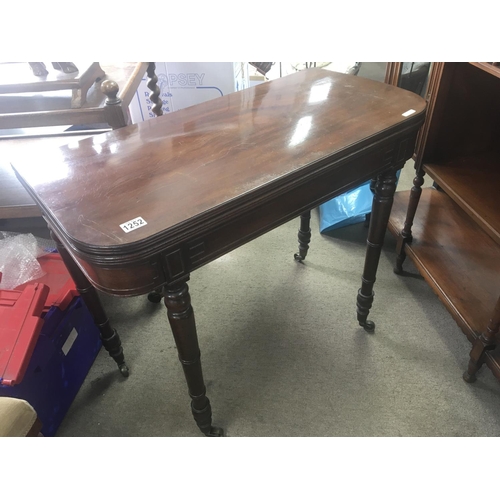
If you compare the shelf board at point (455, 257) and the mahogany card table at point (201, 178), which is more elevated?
the mahogany card table at point (201, 178)

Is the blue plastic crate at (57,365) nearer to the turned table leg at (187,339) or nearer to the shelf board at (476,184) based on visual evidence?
the turned table leg at (187,339)

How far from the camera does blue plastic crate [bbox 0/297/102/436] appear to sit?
3.62 feet

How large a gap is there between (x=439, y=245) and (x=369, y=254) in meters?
0.47

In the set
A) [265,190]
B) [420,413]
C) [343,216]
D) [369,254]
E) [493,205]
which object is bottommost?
[420,413]

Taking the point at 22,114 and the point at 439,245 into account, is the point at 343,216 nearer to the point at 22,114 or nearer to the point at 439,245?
the point at 439,245

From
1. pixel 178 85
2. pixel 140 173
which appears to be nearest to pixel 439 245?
pixel 140 173

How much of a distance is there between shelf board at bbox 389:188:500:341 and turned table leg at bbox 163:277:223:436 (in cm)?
86

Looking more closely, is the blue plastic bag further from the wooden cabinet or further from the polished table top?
the polished table top

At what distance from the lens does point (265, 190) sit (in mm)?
806

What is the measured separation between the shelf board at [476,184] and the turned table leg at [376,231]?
0.96 feet

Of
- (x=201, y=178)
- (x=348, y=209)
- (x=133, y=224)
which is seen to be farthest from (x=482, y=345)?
(x=133, y=224)

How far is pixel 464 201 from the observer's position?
1.29 meters

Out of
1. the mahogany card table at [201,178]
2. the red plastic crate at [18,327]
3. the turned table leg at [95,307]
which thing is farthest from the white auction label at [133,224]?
the red plastic crate at [18,327]

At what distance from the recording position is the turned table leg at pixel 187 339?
0.82 metres
